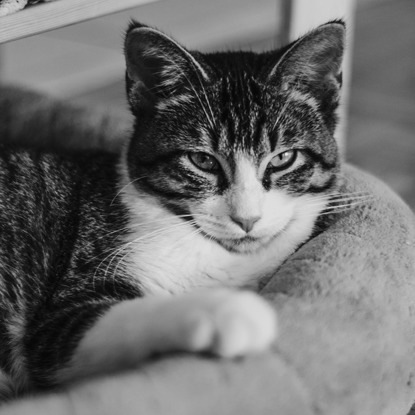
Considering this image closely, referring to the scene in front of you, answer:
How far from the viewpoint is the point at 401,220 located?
1281 millimetres

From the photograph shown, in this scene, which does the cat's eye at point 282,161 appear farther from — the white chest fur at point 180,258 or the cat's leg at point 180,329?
the cat's leg at point 180,329

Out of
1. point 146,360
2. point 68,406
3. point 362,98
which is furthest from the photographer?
point 362,98

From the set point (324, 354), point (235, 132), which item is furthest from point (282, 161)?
point (324, 354)

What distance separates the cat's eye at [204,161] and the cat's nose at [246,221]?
101mm

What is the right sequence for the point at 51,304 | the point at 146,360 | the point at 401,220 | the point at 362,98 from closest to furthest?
the point at 146,360 → the point at 51,304 → the point at 401,220 → the point at 362,98

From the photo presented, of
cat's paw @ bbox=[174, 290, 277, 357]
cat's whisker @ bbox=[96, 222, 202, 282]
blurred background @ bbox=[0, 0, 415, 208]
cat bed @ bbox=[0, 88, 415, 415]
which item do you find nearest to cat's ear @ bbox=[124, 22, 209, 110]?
cat's whisker @ bbox=[96, 222, 202, 282]

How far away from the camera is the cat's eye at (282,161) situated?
1.17 meters

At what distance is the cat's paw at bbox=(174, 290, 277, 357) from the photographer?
32.0 inches

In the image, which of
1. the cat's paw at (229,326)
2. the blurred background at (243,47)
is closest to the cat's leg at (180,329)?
the cat's paw at (229,326)

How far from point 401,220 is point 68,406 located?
735 millimetres

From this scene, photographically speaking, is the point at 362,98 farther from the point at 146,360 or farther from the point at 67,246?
the point at 146,360

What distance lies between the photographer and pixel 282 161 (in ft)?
3.88

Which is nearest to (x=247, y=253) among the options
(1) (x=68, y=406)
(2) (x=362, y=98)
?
(1) (x=68, y=406)

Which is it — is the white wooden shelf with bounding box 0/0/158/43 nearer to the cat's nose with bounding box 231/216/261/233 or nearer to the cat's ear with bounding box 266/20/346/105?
the cat's ear with bounding box 266/20/346/105
